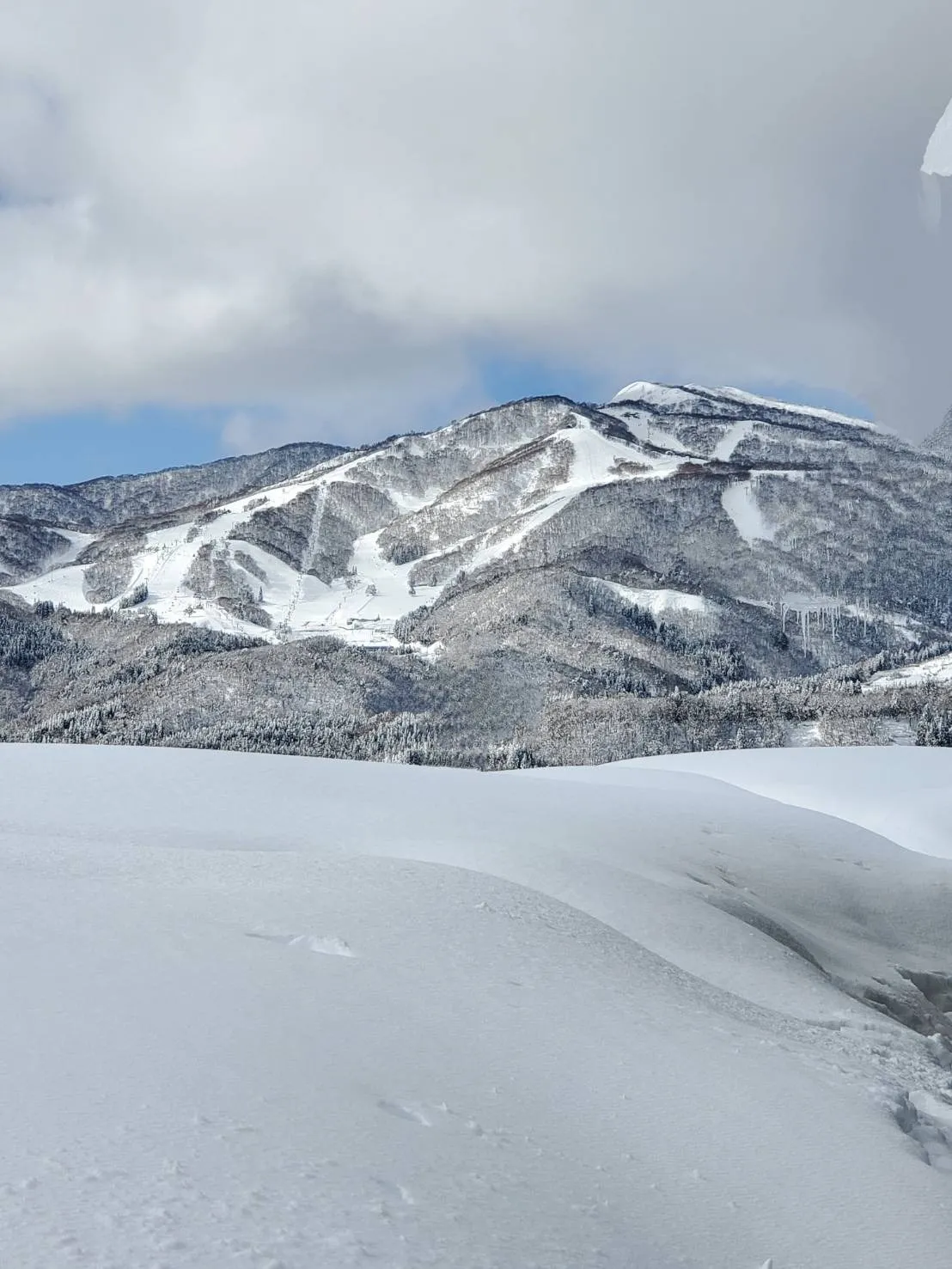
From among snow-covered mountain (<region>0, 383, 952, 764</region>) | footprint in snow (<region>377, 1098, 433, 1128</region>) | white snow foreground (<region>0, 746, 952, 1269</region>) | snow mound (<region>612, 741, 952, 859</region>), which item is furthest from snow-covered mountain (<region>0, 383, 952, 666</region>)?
footprint in snow (<region>377, 1098, 433, 1128</region>)

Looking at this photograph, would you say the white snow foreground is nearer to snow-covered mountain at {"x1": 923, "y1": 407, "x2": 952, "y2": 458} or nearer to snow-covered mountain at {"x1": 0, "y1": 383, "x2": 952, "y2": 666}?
snow-covered mountain at {"x1": 0, "y1": 383, "x2": 952, "y2": 666}

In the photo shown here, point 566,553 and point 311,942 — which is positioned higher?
point 566,553

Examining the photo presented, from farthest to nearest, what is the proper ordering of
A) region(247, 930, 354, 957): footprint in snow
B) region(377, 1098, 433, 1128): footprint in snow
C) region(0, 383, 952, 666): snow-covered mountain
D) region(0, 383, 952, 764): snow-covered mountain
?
Answer: region(0, 383, 952, 666): snow-covered mountain < region(0, 383, 952, 764): snow-covered mountain < region(247, 930, 354, 957): footprint in snow < region(377, 1098, 433, 1128): footprint in snow

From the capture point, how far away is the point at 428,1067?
25.7 feet

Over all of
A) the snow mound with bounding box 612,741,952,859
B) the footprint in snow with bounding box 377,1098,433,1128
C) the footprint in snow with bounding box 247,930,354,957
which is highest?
the snow mound with bounding box 612,741,952,859

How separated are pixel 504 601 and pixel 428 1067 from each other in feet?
357

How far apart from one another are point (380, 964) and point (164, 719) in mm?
73683

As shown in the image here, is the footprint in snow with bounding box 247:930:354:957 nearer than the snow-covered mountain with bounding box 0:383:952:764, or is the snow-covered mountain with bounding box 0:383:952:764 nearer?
the footprint in snow with bounding box 247:930:354:957

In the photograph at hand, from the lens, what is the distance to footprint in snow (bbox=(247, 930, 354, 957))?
A: 10344 millimetres

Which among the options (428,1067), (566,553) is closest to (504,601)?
(566,553)

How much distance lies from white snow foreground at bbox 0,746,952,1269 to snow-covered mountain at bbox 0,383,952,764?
56039 millimetres

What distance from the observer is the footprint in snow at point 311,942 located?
10344 millimetres

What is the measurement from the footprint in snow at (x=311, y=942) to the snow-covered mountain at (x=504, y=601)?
5927 cm

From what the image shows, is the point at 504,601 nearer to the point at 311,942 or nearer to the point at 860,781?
the point at 860,781
